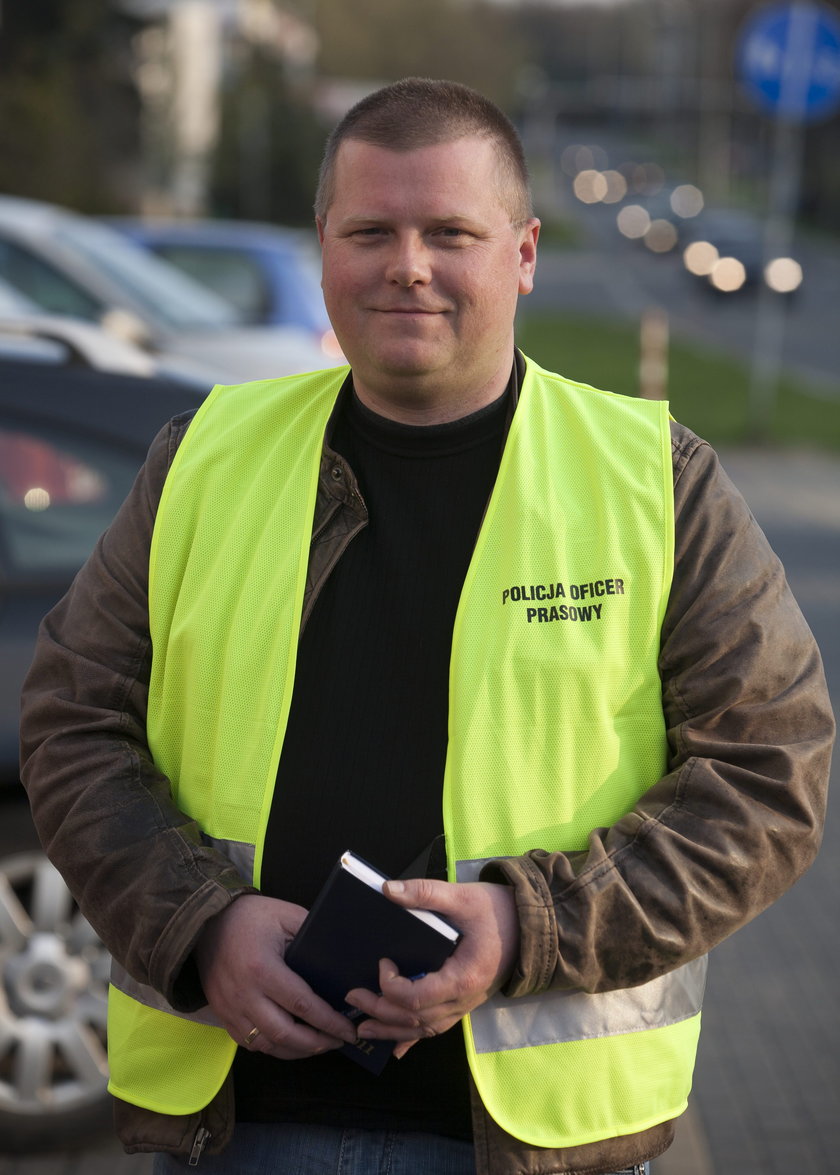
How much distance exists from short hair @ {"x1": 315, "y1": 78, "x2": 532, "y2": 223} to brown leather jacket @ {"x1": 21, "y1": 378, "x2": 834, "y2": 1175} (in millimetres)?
411

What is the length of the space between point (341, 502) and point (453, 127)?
505 mm

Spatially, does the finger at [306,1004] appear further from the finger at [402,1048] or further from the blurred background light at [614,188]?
the blurred background light at [614,188]

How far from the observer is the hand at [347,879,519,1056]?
1824 mm

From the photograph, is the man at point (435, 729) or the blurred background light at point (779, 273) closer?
the man at point (435, 729)

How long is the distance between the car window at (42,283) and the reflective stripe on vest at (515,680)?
28.3 ft

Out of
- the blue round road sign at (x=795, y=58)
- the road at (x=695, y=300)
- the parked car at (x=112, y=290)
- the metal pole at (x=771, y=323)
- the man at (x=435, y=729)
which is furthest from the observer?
the road at (x=695, y=300)

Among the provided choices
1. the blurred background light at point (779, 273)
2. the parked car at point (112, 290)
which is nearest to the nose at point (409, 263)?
the parked car at point (112, 290)

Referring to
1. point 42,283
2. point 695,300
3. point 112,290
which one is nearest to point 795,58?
point 112,290

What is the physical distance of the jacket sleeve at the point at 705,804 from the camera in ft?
6.20

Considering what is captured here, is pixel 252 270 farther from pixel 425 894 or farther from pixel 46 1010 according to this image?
pixel 425 894

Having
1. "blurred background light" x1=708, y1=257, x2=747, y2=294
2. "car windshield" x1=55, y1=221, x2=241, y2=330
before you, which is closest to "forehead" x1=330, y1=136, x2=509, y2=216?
"car windshield" x1=55, y1=221, x2=241, y2=330

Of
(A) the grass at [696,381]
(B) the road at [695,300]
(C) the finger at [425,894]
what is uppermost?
(C) the finger at [425,894]

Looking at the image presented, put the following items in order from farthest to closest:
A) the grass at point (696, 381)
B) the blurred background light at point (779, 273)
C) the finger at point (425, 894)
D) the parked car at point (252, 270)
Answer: the blurred background light at point (779, 273) → the grass at point (696, 381) → the parked car at point (252, 270) → the finger at point (425, 894)

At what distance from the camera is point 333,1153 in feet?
6.56
